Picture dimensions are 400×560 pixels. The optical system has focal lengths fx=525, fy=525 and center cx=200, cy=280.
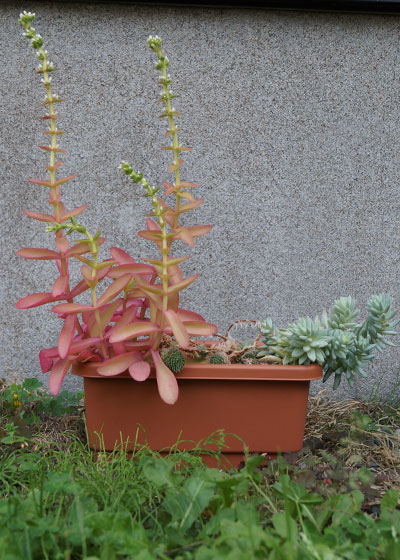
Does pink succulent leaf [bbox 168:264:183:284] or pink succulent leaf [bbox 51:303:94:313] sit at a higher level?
pink succulent leaf [bbox 168:264:183:284]

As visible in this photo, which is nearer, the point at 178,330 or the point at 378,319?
the point at 178,330

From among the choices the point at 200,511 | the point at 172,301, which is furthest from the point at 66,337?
the point at 200,511

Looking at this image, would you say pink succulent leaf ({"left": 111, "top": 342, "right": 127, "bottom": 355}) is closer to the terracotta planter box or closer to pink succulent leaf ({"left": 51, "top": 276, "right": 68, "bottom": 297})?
the terracotta planter box

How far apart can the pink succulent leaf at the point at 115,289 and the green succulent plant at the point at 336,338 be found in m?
0.40

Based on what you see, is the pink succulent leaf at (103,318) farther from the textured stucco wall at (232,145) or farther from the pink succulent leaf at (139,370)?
the textured stucco wall at (232,145)

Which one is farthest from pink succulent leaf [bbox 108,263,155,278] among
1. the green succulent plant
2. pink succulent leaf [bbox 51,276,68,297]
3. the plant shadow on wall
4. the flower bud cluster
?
the flower bud cluster

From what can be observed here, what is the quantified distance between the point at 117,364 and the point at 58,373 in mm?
151

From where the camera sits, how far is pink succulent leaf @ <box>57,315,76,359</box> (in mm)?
1174

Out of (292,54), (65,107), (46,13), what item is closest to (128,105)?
(65,107)

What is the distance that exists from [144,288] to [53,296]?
0.74 feet

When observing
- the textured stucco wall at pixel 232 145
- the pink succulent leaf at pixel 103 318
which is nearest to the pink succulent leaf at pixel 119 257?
the pink succulent leaf at pixel 103 318

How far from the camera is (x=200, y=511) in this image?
876mm

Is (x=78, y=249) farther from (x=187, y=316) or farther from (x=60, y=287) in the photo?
(x=187, y=316)

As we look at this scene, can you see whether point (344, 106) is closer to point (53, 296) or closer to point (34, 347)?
point (53, 296)
